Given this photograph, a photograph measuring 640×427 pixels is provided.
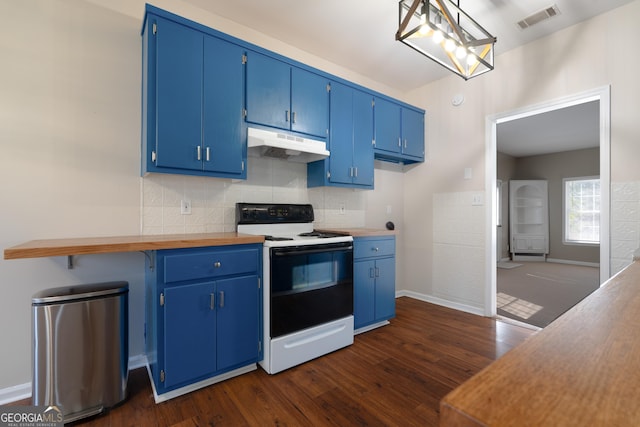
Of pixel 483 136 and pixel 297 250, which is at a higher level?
pixel 483 136

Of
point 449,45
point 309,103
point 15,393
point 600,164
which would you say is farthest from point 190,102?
point 600,164

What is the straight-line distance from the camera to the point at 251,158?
8.55 ft

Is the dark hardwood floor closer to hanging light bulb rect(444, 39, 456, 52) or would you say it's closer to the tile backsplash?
the tile backsplash

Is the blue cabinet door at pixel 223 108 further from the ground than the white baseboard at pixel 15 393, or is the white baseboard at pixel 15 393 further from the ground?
the blue cabinet door at pixel 223 108

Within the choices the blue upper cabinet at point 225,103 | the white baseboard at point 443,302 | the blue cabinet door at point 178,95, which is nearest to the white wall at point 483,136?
the white baseboard at point 443,302

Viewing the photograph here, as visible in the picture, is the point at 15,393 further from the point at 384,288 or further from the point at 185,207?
the point at 384,288

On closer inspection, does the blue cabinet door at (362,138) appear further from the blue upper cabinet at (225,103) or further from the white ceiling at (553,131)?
the white ceiling at (553,131)

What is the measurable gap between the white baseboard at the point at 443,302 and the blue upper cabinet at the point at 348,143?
1.71m

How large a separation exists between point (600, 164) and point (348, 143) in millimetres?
2171

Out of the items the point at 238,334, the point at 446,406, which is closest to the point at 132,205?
the point at 238,334

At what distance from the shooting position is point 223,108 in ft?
7.07

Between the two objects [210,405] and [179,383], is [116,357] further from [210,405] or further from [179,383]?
[210,405]

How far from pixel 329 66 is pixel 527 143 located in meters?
5.28

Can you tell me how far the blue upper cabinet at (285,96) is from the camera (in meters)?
2.30
